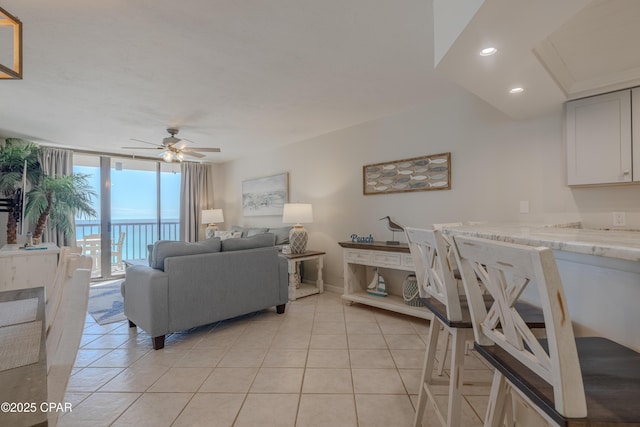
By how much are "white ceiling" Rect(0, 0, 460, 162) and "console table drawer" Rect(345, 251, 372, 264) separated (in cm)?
171

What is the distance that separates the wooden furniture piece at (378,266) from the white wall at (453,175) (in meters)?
0.47

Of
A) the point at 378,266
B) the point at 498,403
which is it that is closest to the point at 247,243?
the point at 378,266

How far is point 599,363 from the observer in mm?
753

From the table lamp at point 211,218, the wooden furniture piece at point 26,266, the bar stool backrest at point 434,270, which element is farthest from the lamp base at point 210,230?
the bar stool backrest at point 434,270

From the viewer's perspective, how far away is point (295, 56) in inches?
91.5

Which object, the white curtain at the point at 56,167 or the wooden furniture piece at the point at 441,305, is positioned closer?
the wooden furniture piece at the point at 441,305

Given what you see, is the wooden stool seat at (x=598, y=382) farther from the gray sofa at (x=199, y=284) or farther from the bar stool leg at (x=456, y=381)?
the gray sofa at (x=199, y=284)

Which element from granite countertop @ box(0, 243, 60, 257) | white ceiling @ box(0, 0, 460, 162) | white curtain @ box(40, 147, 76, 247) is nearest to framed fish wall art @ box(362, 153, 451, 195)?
white ceiling @ box(0, 0, 460, 162)

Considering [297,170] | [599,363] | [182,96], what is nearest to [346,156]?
[297,170]

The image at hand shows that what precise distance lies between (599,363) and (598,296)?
0.32 m

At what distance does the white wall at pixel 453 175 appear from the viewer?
2541 millimetres

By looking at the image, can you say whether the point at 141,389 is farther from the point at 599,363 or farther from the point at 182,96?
the point at 182,96

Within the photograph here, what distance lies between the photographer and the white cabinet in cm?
211

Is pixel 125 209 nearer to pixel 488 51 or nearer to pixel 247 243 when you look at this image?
pixel 247 243
